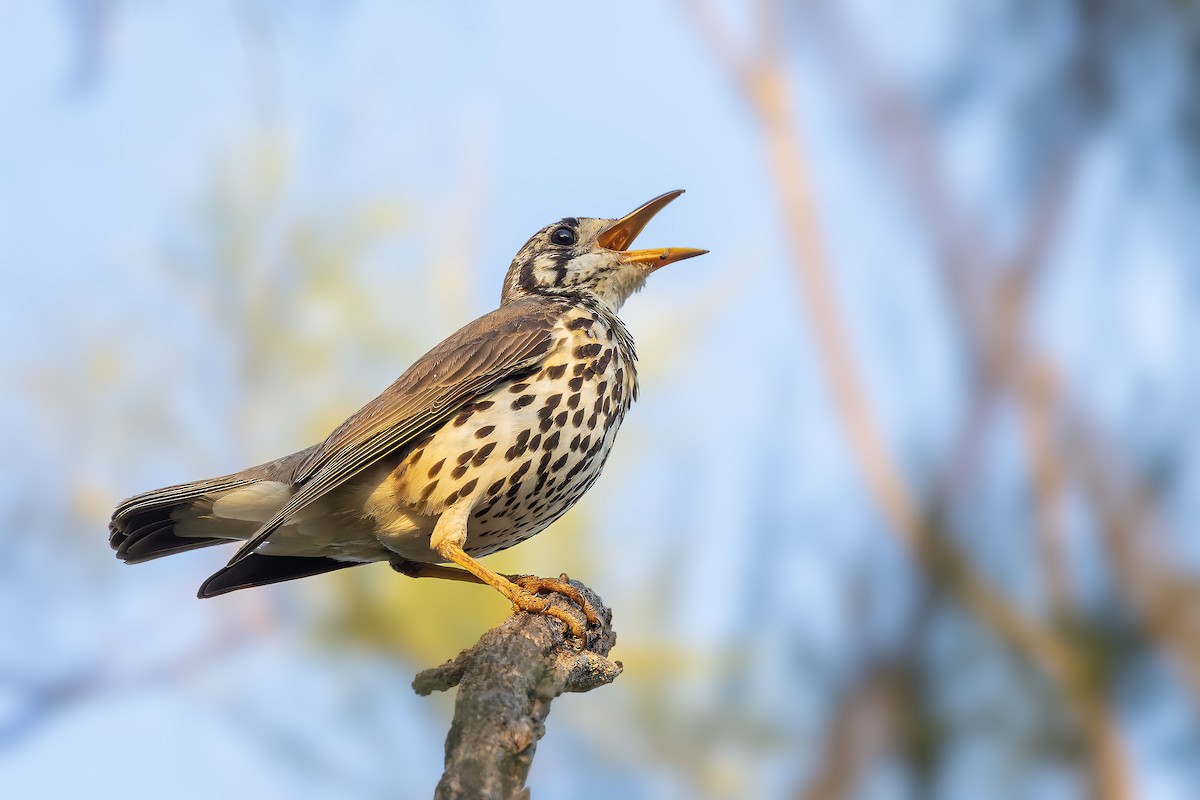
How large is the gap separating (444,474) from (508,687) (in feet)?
2.72

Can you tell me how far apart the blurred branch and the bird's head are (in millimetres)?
1103

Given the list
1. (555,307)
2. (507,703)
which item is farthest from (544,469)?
(507,703)

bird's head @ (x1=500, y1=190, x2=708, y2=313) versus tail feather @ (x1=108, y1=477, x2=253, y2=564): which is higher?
bird's head @ (x1=500, y1=190, x2=708, y2=313)

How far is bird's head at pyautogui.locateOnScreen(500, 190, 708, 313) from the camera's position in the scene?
383 cm

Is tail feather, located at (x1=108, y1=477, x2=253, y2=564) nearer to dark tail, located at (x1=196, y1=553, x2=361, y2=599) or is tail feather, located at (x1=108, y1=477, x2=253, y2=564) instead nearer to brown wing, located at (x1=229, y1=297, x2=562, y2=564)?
dark tail, located at (x1=196, y1=553, x2=361, y2=599)

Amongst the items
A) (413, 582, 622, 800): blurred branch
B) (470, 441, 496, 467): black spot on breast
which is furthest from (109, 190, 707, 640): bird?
(413, 582, 622, 800): blurred branch

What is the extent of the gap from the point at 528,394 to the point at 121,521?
1.12m

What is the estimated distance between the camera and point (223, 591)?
3480 mm

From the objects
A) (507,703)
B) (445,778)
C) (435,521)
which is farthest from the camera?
(435,521)

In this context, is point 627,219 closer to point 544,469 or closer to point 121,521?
point 544,469

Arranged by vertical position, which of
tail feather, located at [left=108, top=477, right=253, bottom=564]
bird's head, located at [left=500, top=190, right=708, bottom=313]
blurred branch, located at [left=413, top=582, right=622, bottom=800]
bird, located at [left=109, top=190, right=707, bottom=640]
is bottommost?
blurred branch, located at [left=413, top=582, right=622, bottom=800]

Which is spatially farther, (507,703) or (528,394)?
(528,394)

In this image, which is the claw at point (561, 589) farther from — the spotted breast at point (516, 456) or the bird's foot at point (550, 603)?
the spotted breast at point (516, 456)

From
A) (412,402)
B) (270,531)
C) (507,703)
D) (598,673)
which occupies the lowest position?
(507,703)
